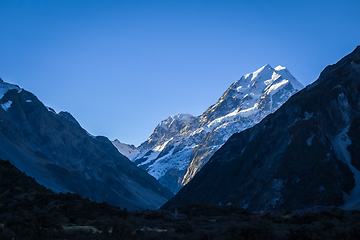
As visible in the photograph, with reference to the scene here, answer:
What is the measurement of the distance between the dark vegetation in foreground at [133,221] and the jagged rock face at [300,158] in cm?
4966

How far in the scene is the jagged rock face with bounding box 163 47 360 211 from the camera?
10475cm

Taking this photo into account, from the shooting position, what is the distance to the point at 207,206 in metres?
61.8

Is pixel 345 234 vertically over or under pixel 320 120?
under

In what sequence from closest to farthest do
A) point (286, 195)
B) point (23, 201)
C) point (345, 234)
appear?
1. point (345, 234)
2. point (23, 201)
3. point (286, 195)

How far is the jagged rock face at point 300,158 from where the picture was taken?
105 meters

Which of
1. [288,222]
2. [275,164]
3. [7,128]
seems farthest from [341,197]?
[7,128]

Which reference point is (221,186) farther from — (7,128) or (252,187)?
(7,128)

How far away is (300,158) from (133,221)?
82.7 metres

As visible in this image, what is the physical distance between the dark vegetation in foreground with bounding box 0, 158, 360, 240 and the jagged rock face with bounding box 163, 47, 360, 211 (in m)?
49.7

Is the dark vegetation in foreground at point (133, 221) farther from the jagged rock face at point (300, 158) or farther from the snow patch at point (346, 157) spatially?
the jagged rock face at point (300, 158)

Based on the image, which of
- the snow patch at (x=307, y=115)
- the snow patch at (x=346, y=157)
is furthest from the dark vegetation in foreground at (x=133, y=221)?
the snow patch at (x=307, y=115)

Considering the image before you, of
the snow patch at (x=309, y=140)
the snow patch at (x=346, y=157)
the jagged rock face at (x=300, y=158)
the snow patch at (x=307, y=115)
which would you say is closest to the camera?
the snow patch at (x=346, y=157)

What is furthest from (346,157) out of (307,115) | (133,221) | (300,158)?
(133,221)

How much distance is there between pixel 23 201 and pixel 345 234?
4431 cm
